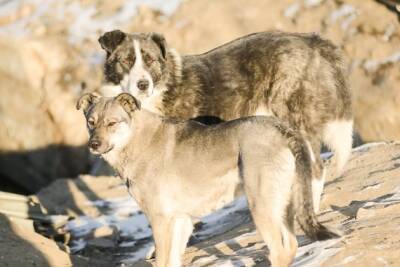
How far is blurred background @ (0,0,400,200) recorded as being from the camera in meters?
16.3

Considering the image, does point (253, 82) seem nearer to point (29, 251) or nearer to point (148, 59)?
point (148, 59)

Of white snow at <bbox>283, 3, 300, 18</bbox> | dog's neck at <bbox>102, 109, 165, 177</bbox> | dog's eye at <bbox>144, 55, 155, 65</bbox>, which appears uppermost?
white snow at <bbox>283, 3, 300, 18</bbox>

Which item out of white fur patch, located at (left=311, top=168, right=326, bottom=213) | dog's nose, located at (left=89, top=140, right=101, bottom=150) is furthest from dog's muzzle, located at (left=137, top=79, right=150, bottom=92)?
white fur patch, located at (left=311, top=168, right=326, bottom=213)

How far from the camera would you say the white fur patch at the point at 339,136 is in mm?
9562

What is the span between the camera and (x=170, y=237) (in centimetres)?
749

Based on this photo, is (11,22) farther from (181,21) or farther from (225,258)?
(225,258)

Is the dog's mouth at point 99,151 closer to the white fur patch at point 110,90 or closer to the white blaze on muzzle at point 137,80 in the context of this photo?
the white blaze on muzzle at point 137,80

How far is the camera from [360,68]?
15672 millimetres

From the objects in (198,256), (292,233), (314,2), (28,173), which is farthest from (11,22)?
(292,233)

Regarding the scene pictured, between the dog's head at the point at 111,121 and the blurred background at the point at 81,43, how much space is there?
8876mm

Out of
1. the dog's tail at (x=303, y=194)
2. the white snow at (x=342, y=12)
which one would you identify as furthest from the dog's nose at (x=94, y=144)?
the white snow at (x=342, y=12)

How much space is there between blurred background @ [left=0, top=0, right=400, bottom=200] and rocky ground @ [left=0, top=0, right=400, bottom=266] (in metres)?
0.02

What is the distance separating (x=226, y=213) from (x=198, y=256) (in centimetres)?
274

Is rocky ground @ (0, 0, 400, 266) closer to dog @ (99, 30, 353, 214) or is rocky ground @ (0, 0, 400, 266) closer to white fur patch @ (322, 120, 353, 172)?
white fur patch @ (322, 120, 353, 172)
